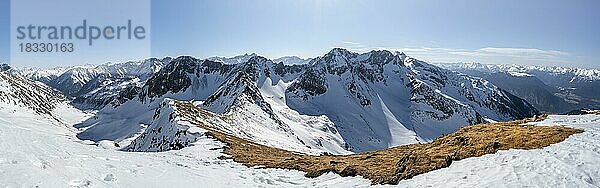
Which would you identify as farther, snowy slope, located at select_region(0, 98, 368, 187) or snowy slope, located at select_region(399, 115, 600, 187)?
snowy slope, located at select_region(399, 115, 600, 187)

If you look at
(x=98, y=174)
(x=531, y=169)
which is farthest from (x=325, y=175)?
(x=98, y=174)

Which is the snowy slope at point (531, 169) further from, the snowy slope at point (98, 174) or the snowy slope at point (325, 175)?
Answer: the snowy slope at point (98, 174)

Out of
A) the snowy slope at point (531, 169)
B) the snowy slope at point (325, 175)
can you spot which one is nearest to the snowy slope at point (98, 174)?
the snowy slope at point (325, 175)

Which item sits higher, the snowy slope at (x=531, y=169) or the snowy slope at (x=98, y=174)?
the snowy slope at (x=531, y=169)

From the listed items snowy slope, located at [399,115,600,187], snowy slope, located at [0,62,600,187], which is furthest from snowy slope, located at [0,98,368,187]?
snowy slope, located at [399,115,600,187]

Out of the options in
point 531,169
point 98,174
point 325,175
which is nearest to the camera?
point 531,169

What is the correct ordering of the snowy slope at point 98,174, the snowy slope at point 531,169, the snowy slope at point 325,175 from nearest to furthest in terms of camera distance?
the snowy slope at point 98,174 → the snowy slope at point 325,175 → the snowy slope at point 531,169

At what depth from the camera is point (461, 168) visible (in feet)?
49.3

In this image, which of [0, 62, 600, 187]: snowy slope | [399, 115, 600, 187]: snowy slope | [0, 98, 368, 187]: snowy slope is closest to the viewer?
[0, 98, 368, 187]: snowy slope

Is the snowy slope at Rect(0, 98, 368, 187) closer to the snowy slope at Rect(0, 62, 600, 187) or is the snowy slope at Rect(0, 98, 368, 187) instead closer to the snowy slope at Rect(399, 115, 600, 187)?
the snowy slope at Rect(0, 62, 600, 187)

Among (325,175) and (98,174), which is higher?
(98,174)

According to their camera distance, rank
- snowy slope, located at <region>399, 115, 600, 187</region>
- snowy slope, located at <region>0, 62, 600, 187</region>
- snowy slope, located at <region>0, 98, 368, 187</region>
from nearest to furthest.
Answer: snowy slope, located at <region>0, 98, 368, 187</region>
snowy slope, located at <region>0, 62, 600, 187</region>
snowy slope, located at <region>399, 115, 600, 187</region>

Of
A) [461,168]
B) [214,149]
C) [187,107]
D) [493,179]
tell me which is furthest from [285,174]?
[187,107]

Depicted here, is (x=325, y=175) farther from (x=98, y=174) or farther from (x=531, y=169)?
(x=98, y=174)
